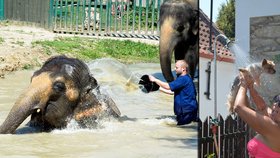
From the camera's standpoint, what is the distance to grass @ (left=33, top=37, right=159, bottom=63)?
54.9 feet

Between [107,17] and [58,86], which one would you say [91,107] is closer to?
[58,86]

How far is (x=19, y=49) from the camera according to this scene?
15.8 meters

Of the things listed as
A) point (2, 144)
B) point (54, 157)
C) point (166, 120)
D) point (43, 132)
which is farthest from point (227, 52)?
point (166, 120)

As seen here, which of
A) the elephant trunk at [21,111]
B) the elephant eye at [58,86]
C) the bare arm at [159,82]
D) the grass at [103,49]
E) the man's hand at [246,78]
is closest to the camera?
the man's hand at [246,78]

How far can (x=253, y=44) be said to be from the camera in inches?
134

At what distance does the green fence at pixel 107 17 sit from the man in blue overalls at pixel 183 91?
41.4 feet

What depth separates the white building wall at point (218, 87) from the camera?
3.43m

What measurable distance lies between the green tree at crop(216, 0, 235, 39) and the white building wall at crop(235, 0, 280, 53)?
0.03 metres

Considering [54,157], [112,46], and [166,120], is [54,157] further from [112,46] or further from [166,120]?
[112,46]

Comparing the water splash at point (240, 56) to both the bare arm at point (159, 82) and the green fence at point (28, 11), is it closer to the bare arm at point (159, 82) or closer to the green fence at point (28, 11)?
the bare arm at point (159, 82)

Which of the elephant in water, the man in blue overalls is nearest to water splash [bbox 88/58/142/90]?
the elephant in water

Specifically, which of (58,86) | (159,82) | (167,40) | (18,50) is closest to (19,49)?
(18,50)

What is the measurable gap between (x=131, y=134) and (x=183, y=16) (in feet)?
5.12

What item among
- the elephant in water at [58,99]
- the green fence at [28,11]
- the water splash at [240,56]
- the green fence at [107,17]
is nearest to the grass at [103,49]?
the green fence at [107,17]
